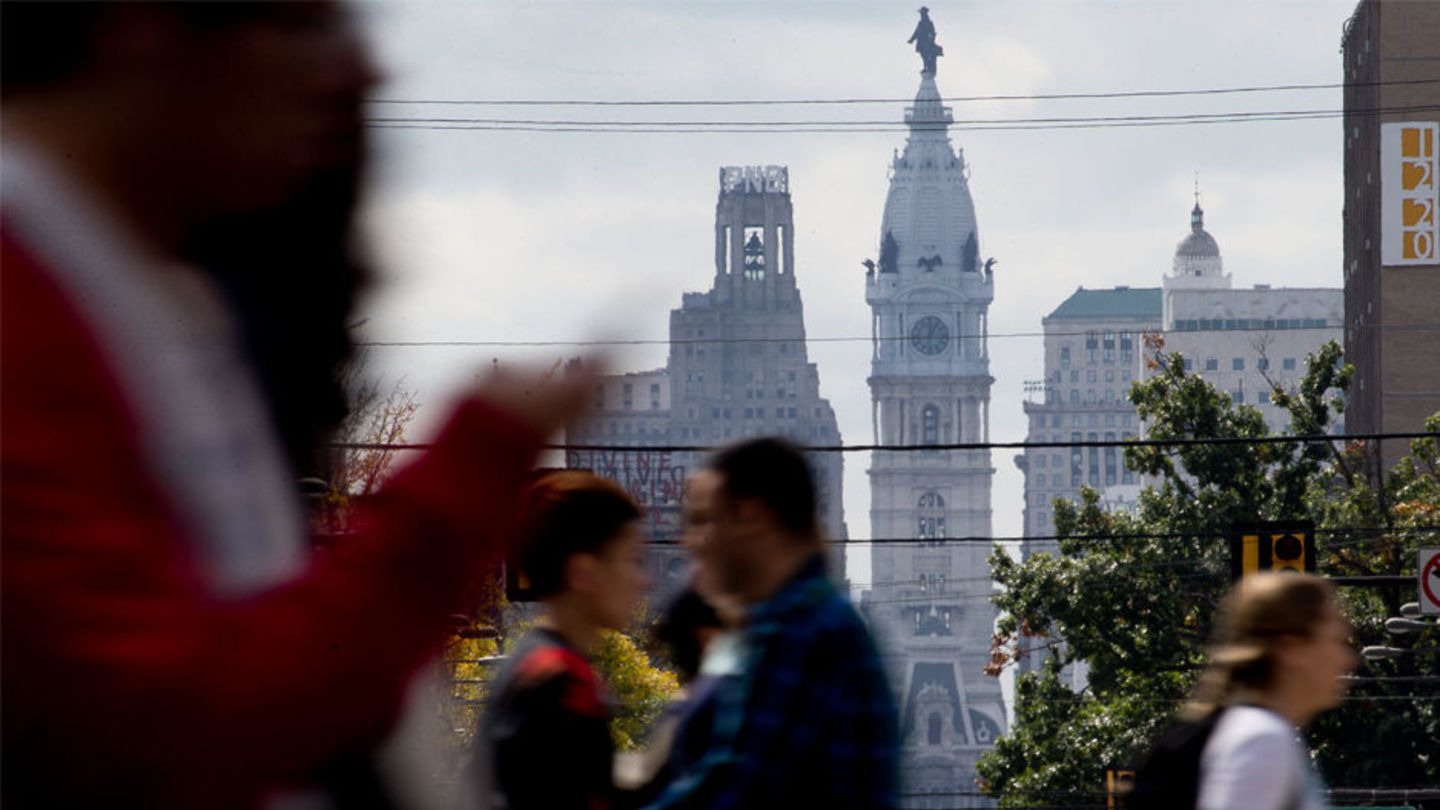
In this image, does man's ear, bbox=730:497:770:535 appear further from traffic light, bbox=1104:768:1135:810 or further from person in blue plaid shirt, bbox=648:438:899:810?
traffic light, bbox=1104:768:1135:810

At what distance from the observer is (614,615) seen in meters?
4.44

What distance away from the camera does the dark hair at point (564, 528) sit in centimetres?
443

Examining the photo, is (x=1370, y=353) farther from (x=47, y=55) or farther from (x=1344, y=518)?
(x=47, y=55)

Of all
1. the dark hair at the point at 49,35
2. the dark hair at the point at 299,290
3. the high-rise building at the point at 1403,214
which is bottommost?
the dark hair at the point at 299,290

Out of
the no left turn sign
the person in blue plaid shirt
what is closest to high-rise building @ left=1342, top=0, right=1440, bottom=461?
the no left turn sign

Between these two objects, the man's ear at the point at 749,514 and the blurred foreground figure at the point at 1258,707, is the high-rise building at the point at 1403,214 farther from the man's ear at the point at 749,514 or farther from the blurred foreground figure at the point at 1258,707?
the man's ear at the point at 749,514

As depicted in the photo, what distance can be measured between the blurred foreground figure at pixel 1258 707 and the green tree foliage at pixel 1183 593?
40.4 metres

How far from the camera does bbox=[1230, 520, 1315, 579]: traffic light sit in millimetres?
24156

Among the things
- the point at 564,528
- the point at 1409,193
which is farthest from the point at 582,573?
the point at 1409,193

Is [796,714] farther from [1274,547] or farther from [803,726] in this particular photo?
[1274,547]

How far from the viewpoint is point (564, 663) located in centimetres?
415

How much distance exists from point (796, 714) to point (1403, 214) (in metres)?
80.0

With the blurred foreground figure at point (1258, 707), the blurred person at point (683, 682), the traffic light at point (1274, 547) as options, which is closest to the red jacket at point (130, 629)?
the blurred person at point (683, 682)

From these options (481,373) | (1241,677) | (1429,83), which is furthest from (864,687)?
(1429,83)
